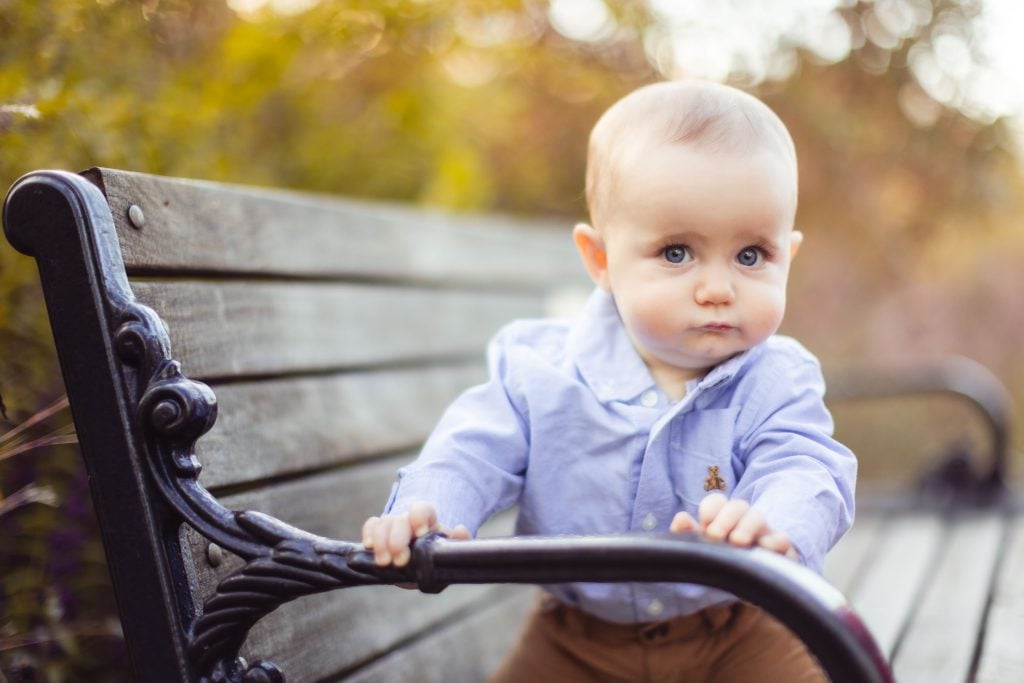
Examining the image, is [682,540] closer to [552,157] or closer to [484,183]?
[484,183]

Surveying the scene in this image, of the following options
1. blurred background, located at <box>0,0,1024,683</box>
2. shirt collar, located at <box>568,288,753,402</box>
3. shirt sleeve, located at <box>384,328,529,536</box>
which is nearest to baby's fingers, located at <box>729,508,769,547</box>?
shirt collar, located at <box>568,288,753,402</box>

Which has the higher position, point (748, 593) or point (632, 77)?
point (632, 77)

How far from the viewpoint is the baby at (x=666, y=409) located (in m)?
1.46

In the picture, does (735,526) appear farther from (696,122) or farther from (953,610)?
(953,610)

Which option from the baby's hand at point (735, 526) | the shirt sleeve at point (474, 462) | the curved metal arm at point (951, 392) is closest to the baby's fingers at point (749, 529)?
the baby's hand at point (735, 526)

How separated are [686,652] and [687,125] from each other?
2.87 feet

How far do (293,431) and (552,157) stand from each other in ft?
11.6

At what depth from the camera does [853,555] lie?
300 cm

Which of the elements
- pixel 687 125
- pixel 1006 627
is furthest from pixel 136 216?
pixel 1006 627

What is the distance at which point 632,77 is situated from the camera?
480 centimetres

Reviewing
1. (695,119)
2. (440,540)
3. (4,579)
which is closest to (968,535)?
(695,119)

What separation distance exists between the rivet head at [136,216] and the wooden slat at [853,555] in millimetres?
1918

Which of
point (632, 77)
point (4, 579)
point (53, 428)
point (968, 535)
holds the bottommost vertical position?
point (968, 535)

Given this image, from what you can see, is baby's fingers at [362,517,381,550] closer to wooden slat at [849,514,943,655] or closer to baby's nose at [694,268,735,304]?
baby's nose at [694,268,735,304]
